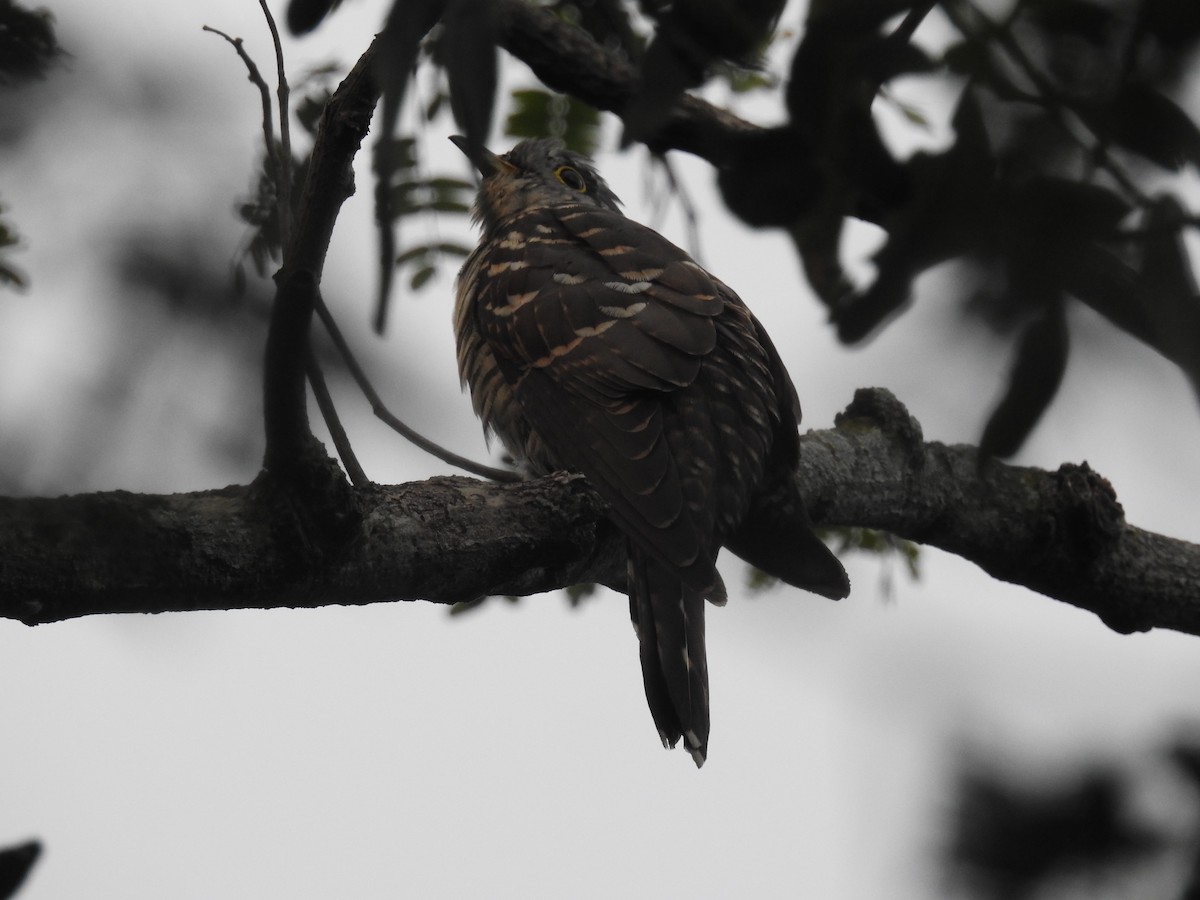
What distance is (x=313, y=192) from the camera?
1495mm

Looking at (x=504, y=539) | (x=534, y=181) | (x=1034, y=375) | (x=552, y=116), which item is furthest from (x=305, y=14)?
(x=534, y=181)

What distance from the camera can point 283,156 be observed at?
1342 mm

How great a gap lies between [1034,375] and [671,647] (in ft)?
7.63

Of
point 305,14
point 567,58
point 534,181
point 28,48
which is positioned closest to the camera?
point 28,48

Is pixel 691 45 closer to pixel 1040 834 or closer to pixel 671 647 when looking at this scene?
pixel 1040 834

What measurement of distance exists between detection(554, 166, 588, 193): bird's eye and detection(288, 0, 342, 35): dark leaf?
13.5ft

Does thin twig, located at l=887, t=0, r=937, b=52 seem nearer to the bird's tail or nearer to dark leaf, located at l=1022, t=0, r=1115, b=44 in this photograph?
dark leaf, located at l=1022, t=0, r=1115, b=44

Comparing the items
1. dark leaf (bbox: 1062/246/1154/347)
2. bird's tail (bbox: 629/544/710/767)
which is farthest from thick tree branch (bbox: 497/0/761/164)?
dark leaf (bbox: 1062/246/1154/347)

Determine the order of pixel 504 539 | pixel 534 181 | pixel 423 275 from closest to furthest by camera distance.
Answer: pixel 423 275
pixel 504 539
pixel 534 181

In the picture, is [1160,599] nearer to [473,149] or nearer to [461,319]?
[461,319]

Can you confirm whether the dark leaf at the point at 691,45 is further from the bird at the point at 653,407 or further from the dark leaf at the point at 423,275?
the bird at the point at 653,407

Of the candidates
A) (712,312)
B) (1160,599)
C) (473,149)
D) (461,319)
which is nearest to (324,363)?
(473,149)

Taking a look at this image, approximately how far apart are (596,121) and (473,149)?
315cm

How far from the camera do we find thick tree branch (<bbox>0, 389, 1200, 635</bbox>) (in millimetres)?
1096
